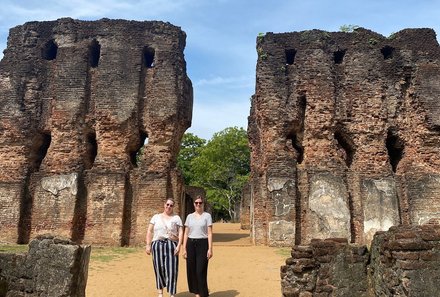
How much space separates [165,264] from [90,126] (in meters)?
10.4

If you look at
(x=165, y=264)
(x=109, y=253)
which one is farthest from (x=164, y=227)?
(x=109, y=253)

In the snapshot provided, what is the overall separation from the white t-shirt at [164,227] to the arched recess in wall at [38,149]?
10.7 meters

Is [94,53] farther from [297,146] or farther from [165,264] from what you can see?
[165,264]

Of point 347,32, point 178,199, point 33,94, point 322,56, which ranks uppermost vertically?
point 347,32

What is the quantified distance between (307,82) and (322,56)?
132 cm

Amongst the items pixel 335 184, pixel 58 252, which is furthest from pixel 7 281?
pixel 335 184

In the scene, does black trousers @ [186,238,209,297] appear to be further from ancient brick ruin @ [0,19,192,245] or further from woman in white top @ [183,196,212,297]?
ancient brick ruin @ [0,19,192,245]

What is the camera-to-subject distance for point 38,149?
624 inches

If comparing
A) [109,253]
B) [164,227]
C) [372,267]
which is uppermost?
[164,227]

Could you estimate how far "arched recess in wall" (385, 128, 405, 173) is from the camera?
15616mm

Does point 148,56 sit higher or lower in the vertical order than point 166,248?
higher

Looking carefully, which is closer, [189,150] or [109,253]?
[109,253]

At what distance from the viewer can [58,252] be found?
18.6 ft

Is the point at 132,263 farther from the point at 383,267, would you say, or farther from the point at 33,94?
the point at 33,94
